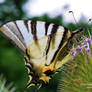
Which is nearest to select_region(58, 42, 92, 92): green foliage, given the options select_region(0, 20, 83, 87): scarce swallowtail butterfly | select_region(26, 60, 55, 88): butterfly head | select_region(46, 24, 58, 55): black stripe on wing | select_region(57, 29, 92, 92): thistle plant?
select_region(57, 29, 92, 92): thistle plant

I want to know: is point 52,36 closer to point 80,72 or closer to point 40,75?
point 40,75

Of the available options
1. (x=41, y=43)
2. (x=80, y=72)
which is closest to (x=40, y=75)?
(x=41, y=43)

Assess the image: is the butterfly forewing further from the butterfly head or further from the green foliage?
the green foliage

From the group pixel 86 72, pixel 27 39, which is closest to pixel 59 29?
pixel 27 39

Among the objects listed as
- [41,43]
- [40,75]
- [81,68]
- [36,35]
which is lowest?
[40,75]

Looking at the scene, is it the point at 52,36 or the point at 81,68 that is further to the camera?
the point at 52,36

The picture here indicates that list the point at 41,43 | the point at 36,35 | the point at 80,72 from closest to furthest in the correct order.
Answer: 1. the point at 80,72
2. the point at 36,35
3. the point at 41,43

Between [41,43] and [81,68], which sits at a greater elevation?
[41,43]
